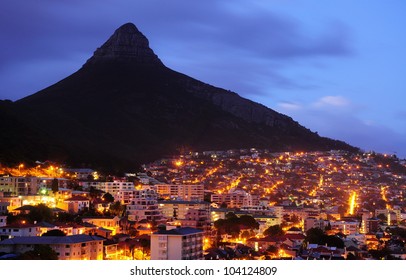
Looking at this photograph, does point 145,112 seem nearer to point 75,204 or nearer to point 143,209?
point 143,209

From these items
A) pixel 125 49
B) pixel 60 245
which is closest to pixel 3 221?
pixel 60 245

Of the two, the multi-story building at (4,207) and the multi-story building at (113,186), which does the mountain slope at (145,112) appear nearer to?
the multi-story building at (113,186)

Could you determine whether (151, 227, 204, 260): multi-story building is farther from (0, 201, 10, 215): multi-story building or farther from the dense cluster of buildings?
(0, 201, 10, 215): multi-story building

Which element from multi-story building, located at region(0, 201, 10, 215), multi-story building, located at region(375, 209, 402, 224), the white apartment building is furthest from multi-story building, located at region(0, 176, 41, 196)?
multi-story building, located at region(375, 209, 402, 224)

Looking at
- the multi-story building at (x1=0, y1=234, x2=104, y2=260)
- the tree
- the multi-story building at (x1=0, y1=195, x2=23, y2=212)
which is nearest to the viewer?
the multi-story building at (x1=0, y1=234, x2=104, y2=260)

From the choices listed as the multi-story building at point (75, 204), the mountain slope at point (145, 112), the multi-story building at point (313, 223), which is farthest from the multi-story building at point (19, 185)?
the mountain slope at point (145, 112)

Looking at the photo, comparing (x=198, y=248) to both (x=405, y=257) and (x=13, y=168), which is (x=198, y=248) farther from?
(x=13, y=168)
